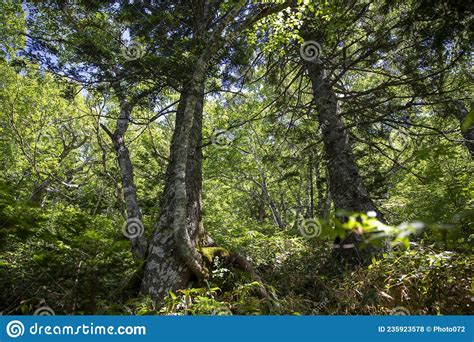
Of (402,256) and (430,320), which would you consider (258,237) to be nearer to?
(402,256)

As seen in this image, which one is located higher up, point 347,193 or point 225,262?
point 347,193

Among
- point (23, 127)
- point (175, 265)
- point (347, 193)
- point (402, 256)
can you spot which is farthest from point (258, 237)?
point (23, 127)

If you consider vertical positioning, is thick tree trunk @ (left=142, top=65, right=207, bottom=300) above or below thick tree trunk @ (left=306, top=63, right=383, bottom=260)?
below

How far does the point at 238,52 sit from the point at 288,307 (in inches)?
214

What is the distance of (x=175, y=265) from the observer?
444cm

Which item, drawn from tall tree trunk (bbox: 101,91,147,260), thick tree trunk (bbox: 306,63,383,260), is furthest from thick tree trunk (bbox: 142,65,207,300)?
thick tree trunk (bbox: 306,63,383,260)

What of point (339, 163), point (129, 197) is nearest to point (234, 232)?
point (339, 163)

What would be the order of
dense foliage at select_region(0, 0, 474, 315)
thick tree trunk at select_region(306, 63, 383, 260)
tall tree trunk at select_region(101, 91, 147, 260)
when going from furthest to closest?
thick tree trunk at select_region(306, 63, 383, 260)
tall tree trunk at select_region(101, 91, 147, 260)
dense foliage at select_region(0, 0, 474, 315)

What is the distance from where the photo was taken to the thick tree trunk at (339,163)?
6145 mm

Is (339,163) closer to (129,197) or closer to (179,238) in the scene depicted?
(179,238)

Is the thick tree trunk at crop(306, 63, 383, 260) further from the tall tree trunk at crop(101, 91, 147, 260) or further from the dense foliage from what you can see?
the tall tree trunk at crop(101, 91, 147, 260)

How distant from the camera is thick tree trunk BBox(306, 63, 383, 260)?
6.14m

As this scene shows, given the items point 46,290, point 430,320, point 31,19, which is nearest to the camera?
point 430,320

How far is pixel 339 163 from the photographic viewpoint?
6.76 meters
